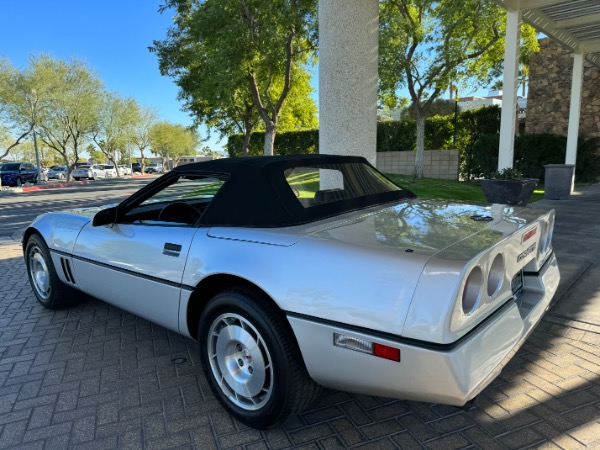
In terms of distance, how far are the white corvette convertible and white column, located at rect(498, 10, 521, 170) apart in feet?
23.6

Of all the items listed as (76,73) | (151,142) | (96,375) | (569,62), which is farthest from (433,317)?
(151,142)

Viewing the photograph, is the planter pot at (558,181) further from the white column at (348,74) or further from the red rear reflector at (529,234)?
the red rear reflector at (529,234)

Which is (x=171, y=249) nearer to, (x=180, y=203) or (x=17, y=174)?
(x=180, y=203)

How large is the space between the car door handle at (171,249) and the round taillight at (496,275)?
1.71m

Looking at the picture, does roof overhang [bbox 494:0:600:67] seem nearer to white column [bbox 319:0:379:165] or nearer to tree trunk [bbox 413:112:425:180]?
white column [bbox 319:0:379:165]

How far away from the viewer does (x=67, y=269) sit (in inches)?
138

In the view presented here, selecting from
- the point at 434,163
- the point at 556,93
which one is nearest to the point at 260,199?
the point at 434,163

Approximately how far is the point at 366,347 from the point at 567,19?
12075 mm

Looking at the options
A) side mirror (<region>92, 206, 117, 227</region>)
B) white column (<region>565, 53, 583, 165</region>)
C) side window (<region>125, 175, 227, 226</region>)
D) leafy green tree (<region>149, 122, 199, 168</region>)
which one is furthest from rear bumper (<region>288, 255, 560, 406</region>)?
leafy green tree (<region>149, 122, 199, 168</region>)

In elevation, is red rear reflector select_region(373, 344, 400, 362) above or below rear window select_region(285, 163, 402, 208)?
below

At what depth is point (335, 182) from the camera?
2934mm

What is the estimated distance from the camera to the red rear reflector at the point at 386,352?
1693mm

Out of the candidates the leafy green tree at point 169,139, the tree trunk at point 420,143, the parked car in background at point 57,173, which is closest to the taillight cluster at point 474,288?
the tree trunk at point 420,143

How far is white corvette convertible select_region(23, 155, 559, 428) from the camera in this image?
1.69 meters
